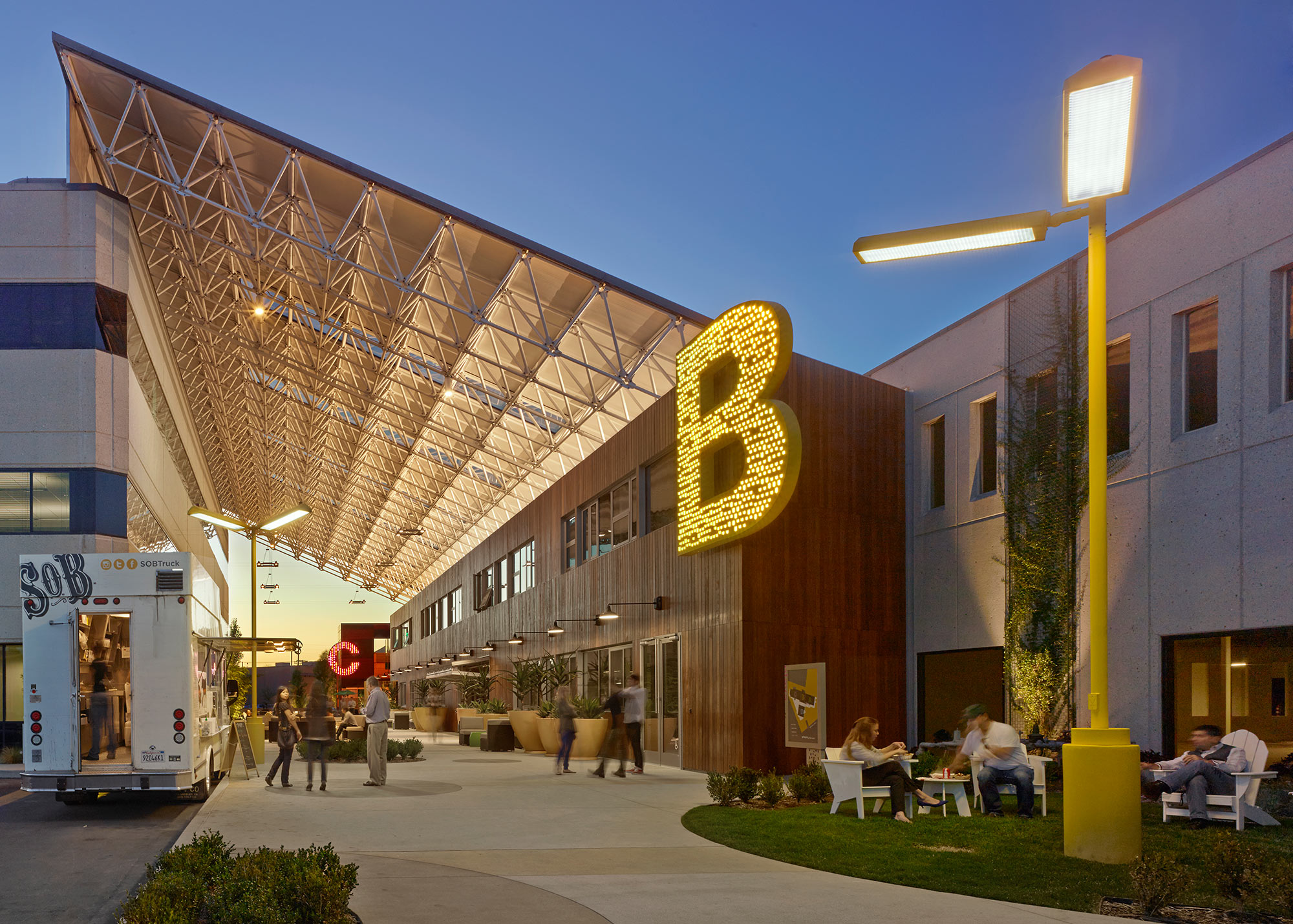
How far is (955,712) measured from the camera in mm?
20422

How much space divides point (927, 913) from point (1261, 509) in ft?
25.8

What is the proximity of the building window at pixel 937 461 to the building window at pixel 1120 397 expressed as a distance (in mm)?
3869

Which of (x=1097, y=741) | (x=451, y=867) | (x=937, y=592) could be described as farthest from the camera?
(x=937, y=592)

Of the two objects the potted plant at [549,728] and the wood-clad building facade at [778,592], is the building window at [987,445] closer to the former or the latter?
the wood-clad building facade at [778,592]

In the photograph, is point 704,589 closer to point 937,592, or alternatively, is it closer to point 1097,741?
point 937,592

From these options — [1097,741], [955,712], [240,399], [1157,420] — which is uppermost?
[240,399]

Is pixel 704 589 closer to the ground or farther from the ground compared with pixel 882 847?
farther from the ground

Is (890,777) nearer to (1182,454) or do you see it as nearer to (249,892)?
(1182,454)

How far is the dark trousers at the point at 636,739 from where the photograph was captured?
18.5m

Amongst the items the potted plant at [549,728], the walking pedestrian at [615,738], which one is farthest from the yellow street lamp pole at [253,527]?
the potted plant at [549,728]

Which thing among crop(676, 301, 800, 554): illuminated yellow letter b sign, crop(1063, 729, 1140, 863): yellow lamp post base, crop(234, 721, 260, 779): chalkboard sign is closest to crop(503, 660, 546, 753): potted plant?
crop(234, 721, 260, 779): chalkboard sign

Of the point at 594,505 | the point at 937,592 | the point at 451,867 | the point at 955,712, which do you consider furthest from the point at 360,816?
the point at 594,505

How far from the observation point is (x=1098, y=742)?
8148mm

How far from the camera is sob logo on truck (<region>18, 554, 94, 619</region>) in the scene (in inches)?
506
